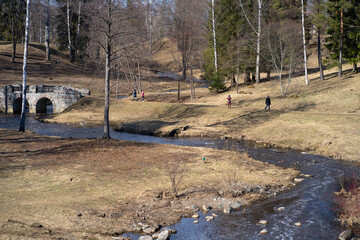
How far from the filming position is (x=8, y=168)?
58.2 feet

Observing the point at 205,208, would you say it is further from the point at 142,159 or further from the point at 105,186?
the point at 142,159

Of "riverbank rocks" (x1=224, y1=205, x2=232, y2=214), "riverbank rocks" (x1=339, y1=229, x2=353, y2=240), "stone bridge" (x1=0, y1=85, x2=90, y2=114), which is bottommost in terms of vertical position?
"riverbank rocks" (x1=339, y1=229, x2=353, y2=240)

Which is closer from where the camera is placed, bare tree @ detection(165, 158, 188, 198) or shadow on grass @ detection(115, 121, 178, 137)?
bare tree @ detection(165, 158, 188, 198)

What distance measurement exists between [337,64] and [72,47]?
5468cm

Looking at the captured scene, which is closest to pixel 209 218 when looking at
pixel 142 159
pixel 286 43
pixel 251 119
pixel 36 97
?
pixel 142 159

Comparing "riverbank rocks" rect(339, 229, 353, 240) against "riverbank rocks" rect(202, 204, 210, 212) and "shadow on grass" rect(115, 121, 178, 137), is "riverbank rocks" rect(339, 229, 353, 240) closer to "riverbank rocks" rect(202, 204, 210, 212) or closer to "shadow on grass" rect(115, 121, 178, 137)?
"riverbank rocks" rect(202, 204, 210, 212)

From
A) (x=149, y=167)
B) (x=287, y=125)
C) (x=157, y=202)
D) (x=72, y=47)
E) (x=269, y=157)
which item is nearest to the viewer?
(x=157, y=202)

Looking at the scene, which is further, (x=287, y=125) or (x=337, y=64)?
(x=337, y=64)

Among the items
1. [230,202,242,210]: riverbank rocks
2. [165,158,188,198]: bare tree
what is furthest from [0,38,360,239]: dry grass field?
[230,202,242,210]: riverbank rocks

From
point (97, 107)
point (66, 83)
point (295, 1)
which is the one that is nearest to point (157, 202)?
point (97, 107)

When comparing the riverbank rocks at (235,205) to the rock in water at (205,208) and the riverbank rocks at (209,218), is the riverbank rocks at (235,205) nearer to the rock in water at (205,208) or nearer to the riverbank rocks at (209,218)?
the rock in water at (205,208)

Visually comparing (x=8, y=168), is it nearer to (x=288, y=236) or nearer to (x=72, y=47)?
(x=288, y=236)

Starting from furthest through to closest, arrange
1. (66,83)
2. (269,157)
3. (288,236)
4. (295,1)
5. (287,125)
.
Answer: (66,83), (295,1), (287,125), (269,157), (288,236)

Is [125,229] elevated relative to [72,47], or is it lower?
lower
